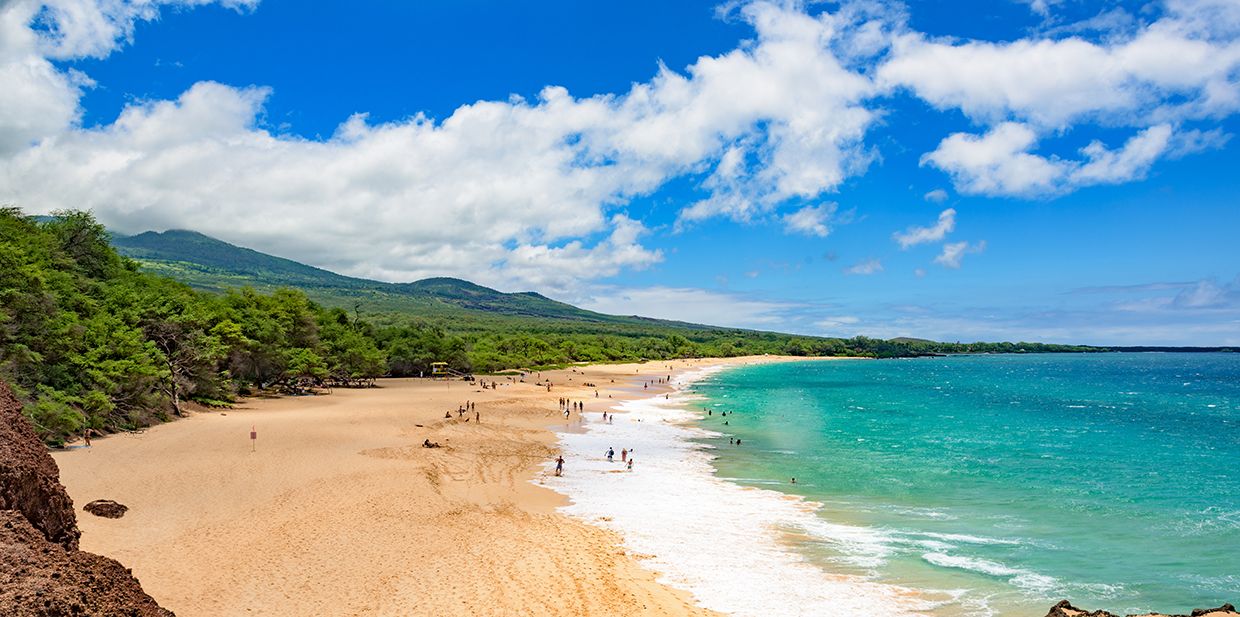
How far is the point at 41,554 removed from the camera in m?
6.05

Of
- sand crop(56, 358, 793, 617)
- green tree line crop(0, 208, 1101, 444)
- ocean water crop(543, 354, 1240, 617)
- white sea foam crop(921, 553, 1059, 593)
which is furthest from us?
green tree line crop(0, 208, 1101, 444)

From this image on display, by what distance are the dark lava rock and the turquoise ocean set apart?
20560 millimetres

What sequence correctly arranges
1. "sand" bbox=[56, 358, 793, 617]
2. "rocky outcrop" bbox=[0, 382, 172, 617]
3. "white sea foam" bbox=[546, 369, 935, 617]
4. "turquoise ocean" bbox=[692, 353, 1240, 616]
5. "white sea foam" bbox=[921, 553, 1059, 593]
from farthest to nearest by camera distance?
1. "turquoise ocean" bbox=[692, 353, 1240, 616]
2. "white sea foam" bbox=[921, 553, 1059, 593]
3. "white sea foam" bbox=[546, 369, 935, 617]
4. "sand" bbox=[56, 358, 793, 617]
5. "rocky outcrop" bbox=[0, 382, 172, 617]

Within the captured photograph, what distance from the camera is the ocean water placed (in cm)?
1789

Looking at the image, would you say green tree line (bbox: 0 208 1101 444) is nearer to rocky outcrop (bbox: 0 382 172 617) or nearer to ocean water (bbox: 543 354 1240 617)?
ocean water (bbox: 543 354 1240 617)

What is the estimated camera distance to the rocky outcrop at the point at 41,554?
5484 mm

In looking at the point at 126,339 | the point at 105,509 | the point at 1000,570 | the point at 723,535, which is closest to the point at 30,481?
the point at 105,509

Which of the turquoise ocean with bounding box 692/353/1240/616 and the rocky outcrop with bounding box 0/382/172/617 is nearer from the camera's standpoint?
the rocky outcrop with bounding box 0/382/172/617

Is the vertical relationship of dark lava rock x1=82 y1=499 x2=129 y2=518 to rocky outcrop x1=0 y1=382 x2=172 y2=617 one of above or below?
below

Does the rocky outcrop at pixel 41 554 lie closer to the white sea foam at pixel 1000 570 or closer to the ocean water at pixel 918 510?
the ocean water at pixel 918 510

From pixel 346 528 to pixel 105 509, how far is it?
6.95 meters

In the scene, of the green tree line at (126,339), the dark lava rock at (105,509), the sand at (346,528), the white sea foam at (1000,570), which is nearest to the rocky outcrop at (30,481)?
the sand at (346,528)

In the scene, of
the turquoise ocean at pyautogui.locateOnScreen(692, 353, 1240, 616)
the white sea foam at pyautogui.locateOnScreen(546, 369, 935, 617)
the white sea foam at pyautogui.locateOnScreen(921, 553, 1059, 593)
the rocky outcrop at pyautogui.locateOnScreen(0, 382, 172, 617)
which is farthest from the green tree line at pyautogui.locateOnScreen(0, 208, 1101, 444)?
the white sea foam at pyautogui.locateOnScreen(921, 553, 1059, 593)

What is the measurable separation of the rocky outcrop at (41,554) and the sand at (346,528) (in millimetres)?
8858
